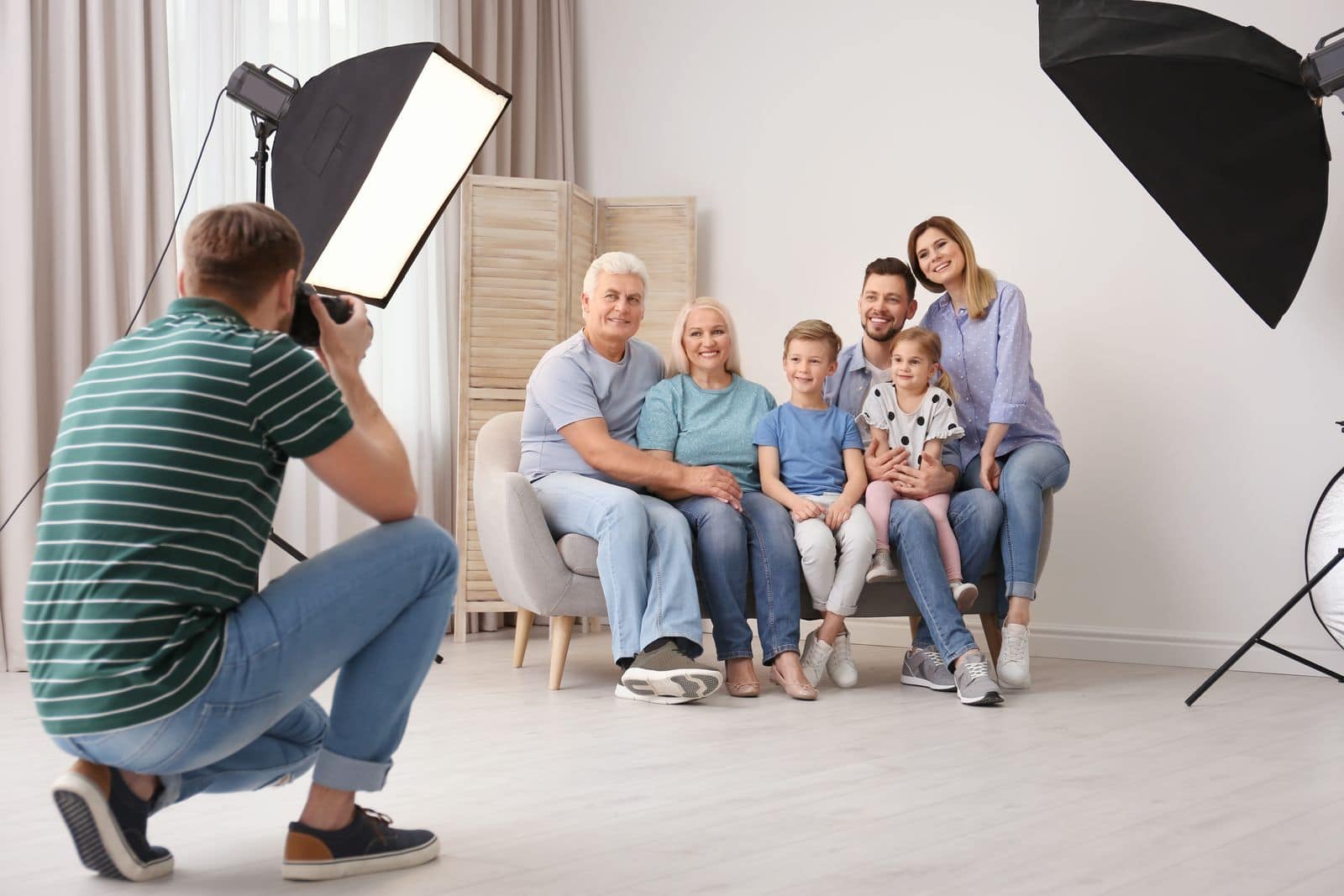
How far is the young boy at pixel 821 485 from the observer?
3021 millimetres

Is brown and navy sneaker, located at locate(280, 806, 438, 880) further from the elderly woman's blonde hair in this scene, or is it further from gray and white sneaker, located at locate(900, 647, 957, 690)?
the elderly woman's blonde hair

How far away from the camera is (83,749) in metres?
1.31

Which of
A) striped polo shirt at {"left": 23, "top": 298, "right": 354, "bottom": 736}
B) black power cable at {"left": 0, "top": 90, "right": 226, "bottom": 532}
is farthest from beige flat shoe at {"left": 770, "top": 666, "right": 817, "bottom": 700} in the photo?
black power cable at {"left": 0, "top": 90, "right": 226, "bottom": 532}

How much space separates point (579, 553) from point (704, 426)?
49cm

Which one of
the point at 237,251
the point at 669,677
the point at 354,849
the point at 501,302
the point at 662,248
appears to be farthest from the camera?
the point at 662,248

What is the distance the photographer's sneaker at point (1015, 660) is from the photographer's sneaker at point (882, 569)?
1.07 ft

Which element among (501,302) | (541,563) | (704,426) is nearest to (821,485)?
(704,426)

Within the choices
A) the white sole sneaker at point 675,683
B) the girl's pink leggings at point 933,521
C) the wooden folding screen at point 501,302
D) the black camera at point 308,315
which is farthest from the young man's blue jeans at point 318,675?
the wooden folding screen at point 501,302

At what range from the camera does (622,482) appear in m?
3.16

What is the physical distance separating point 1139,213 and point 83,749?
3.31 meters

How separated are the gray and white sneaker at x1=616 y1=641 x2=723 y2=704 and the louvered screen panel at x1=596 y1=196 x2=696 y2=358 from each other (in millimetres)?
1890

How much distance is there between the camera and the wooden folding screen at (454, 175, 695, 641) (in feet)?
13.8

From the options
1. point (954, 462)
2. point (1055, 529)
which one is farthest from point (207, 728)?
point (1055, 529)

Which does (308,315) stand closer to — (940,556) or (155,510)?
(155,510)
